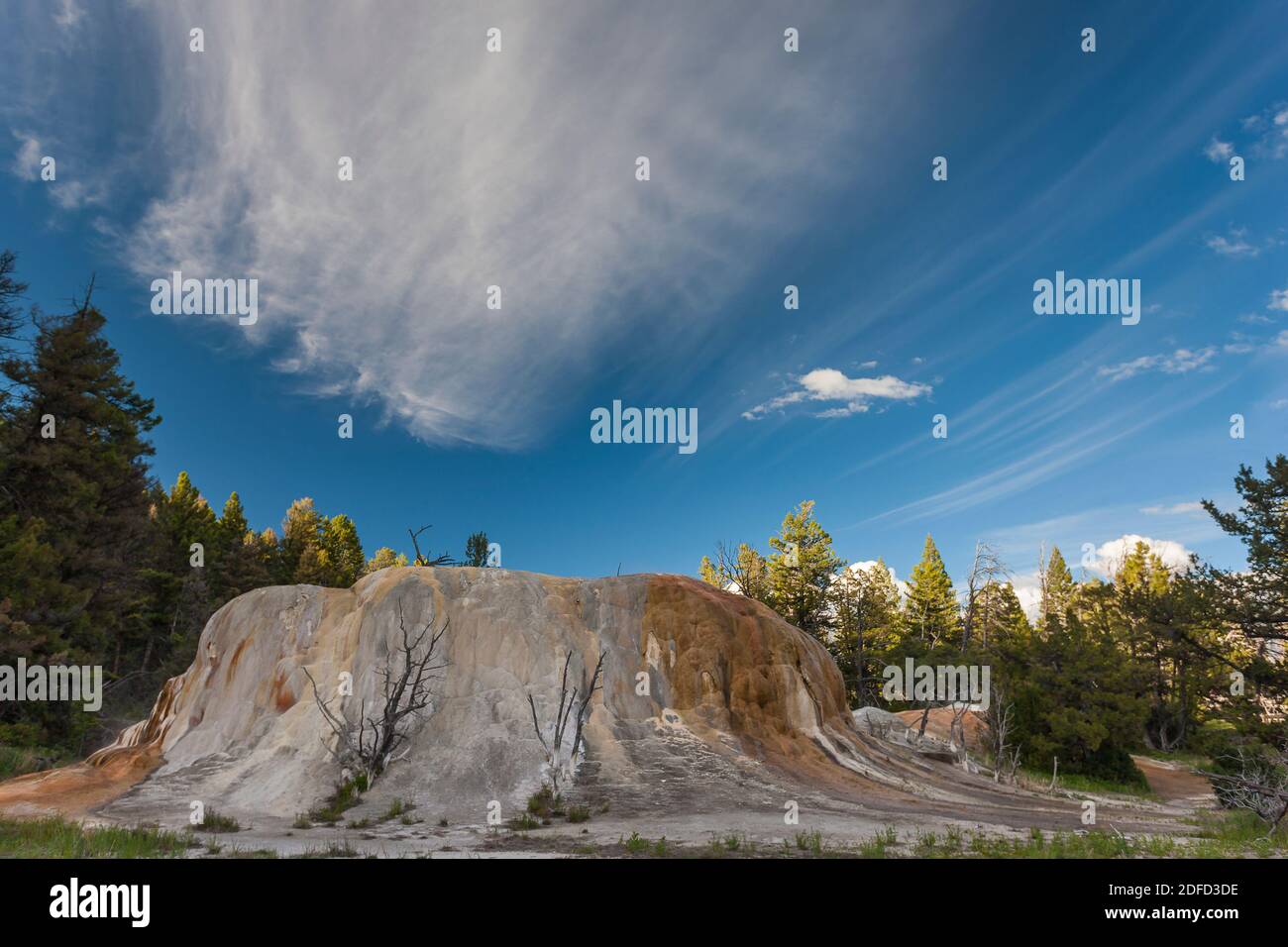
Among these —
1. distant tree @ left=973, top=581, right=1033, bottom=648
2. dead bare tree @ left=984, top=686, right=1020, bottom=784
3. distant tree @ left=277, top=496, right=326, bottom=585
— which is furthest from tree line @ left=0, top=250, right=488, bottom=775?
distant tree @ left=973, top=581, right=1033, bottom=648

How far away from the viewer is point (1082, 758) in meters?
31.5

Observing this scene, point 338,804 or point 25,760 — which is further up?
point 338,804

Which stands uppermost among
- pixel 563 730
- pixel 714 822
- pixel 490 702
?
pixel 490 702

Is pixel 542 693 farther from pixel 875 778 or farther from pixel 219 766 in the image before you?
pixel 875 778

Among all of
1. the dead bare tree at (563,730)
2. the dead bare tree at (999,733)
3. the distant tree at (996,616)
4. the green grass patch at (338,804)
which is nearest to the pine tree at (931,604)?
the distant tree at (996,616)

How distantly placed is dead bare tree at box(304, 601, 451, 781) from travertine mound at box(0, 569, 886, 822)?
0.32 m

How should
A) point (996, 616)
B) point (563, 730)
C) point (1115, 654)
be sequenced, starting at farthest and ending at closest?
1. point (996, 616)
2. point (1115, 654)
3. point (563, 730)

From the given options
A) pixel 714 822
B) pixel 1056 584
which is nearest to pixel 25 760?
pixel 714 822

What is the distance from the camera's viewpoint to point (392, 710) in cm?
1888

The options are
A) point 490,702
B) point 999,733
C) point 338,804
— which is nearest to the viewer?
point 338,804

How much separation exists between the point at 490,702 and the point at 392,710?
9.77 ft

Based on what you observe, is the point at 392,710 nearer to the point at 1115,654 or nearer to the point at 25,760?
the point at 25,760

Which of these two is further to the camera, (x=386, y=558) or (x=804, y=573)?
(x=386, y=558)
